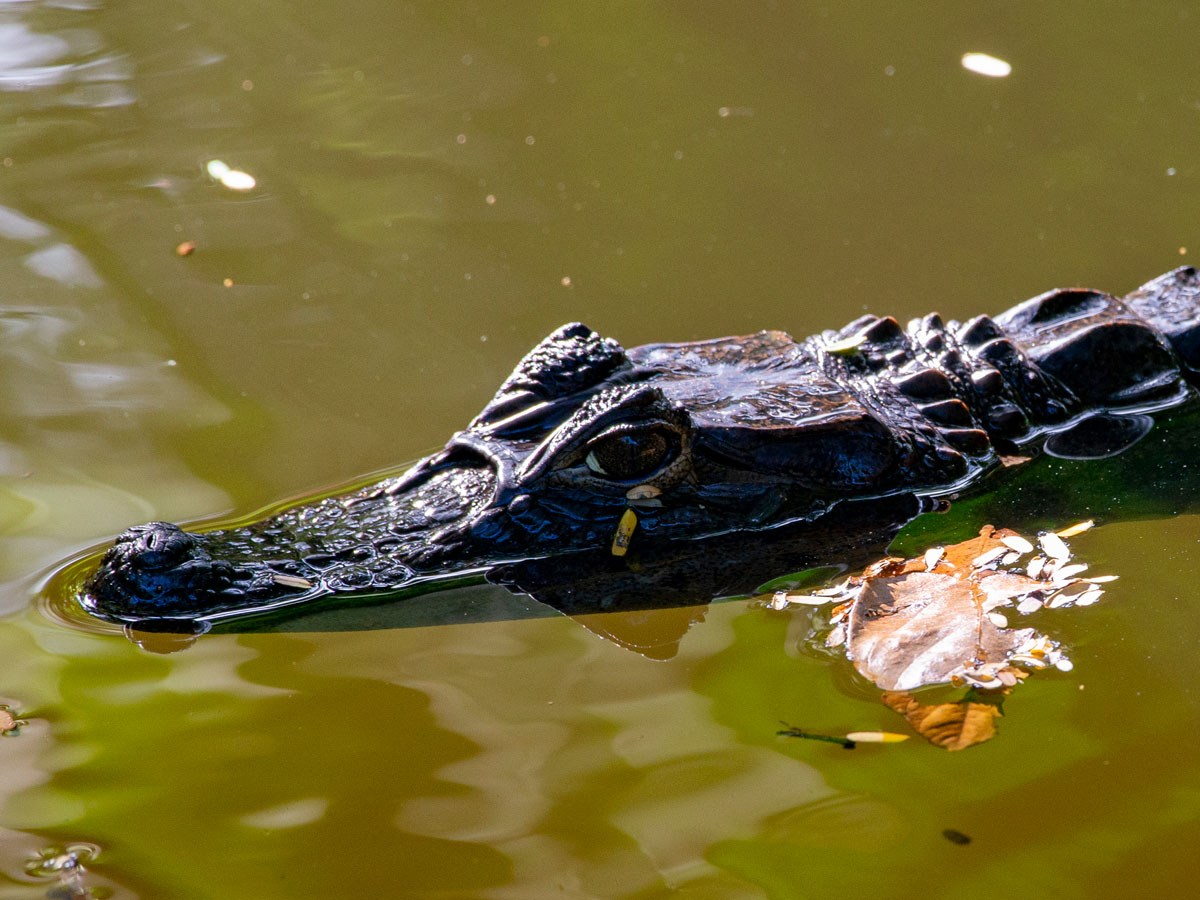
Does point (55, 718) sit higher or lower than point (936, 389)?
lower

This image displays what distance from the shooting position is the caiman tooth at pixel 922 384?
439 centimetres

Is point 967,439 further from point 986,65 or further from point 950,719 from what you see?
point 986,65

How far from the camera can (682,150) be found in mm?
6824

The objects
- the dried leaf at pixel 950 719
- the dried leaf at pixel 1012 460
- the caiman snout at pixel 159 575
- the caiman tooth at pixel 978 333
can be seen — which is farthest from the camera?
the caiman tooth at pixel 978 333

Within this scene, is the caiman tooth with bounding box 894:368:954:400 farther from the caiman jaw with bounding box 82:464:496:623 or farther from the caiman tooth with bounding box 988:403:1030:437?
the caiman jaw with bounding box 82:464:496:623

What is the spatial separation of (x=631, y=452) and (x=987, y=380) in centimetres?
153

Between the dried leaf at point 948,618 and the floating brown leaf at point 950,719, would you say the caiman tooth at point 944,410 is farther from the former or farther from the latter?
the floating brown leaf at point 950,719

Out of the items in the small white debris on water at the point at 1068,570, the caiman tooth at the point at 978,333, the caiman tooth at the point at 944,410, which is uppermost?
the caiman tooth at the point at 978,333

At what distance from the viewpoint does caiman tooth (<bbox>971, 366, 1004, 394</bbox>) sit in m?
4.54

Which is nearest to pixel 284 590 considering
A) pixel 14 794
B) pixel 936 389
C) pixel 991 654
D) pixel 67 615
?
pixel 67 615

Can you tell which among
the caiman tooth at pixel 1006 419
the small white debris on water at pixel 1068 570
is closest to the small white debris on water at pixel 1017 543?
the small white debris on water at pixel 1068 570

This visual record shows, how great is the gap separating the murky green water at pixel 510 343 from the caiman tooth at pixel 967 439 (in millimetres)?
544

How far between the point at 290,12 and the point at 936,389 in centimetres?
572

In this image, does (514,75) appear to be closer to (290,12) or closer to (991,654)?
(290,12)
